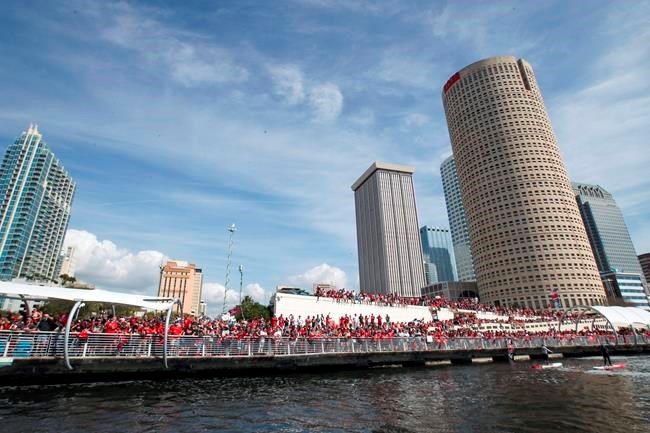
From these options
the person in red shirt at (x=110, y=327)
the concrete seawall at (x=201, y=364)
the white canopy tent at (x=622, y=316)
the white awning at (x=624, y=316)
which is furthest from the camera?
the white awning at (x=624, y=316)

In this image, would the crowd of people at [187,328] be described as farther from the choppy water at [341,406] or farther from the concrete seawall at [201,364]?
the choppy water at [341,406]

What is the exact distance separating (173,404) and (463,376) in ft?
62.3

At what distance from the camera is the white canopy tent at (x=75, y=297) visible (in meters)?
18.9

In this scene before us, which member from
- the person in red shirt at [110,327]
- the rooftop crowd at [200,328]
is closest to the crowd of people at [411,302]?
the rooftop crowd at [200,328]

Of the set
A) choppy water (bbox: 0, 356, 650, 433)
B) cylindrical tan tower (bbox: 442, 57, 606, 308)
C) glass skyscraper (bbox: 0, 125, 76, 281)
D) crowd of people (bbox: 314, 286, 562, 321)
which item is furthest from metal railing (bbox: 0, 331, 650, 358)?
glass skyscraper (bbox: 0, 125, 76, 281)

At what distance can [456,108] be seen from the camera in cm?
15912

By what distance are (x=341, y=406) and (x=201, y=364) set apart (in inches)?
500

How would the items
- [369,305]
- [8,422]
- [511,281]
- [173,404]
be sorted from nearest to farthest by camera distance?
1. [8,422]
2. [173,404]
3. [369,305]
4. [511,281]

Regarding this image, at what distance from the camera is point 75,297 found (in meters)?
20.0

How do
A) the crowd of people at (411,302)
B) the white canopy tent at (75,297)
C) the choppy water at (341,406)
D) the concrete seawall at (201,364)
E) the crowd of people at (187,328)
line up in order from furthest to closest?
the crowd of people at (411,302)
the crowd of people at (187,328)
the concrete seawall at (201,364)
the white canopy tent at (75,297)
the choppy water at (341,406)

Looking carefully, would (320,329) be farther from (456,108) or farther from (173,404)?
(456,108)

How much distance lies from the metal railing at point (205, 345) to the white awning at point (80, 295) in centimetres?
201

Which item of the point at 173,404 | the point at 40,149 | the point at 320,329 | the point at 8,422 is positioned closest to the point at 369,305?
the point at 320,329

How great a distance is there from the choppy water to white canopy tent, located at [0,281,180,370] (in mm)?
3712
